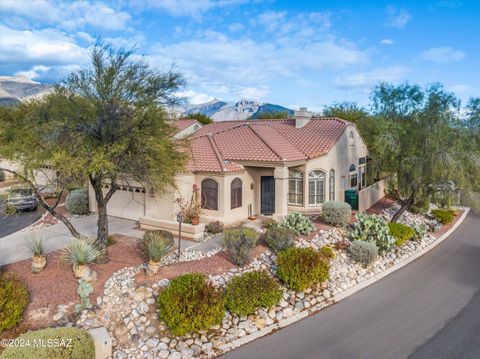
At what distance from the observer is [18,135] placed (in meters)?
13.5

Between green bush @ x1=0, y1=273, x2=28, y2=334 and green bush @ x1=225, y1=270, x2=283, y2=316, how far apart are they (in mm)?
5813

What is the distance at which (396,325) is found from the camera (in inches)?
430

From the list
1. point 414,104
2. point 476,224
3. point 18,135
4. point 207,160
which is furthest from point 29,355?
point 476,224

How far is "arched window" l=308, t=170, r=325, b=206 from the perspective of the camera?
22.2 meters

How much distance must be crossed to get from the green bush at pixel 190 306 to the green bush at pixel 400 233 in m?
10.5

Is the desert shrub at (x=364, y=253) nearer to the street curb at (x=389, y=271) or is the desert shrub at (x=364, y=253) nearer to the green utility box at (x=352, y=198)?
the street curb at (x=389, y=271)

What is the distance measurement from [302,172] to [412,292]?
9.94 meters

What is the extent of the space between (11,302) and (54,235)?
27.5ft

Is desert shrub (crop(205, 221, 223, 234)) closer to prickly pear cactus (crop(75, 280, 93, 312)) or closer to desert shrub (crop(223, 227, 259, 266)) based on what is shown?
desert shrub (crop(223, 227, 259, 266))

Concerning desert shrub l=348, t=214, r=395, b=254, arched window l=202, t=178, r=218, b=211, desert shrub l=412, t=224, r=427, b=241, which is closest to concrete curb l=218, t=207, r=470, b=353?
desert shrub l=412, t=224, r=427, b=241

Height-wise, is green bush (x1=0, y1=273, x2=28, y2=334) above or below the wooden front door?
below

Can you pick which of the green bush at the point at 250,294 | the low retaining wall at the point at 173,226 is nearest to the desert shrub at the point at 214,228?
the low retaining wall at the point at 173,226

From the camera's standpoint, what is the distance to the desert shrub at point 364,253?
15125 millimetres

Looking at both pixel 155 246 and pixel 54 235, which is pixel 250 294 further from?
pixel 54 235
